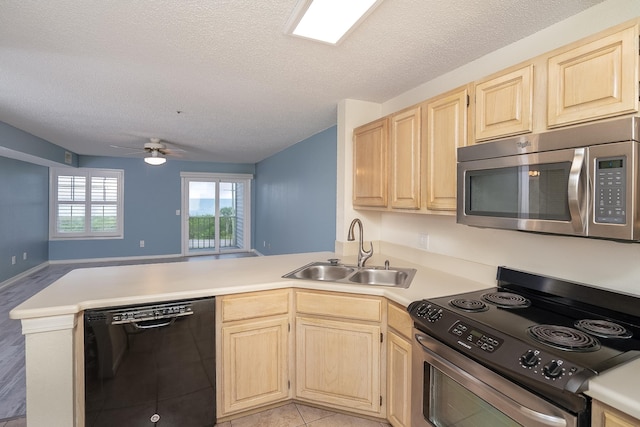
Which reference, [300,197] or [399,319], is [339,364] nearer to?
[399,319]

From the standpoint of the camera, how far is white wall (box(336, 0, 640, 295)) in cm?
140

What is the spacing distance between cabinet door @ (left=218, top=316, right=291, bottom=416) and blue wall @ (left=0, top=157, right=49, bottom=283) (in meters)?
5.12

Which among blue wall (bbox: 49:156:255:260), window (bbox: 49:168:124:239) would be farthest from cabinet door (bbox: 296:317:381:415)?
window (bbox: 49:168:124:239)

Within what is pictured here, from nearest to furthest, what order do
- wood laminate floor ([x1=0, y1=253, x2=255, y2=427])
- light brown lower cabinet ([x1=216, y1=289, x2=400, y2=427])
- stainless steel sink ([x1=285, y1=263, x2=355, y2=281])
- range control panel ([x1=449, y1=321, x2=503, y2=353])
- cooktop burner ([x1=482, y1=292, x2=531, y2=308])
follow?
range control panel ([x1=449, y1=321, x2=503, y2=353])
cooktop burner ([x1=482, y1=292, x2=531, y2=308])
light brown lower cabinet ([x1=216, y1=289, x2=400, y2=427])
wood laminate floor ([x1=0, y1=253, x2=255, y2=427])
stainless steel sink ([x1=285, y1=263, x2=355, y2=281])

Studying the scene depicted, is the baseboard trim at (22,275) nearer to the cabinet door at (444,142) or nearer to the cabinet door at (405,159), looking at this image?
the cabinet door at (405,159)

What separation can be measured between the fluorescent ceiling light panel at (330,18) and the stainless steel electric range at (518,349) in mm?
1466

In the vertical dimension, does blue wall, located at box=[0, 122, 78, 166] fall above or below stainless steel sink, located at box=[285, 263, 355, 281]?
above

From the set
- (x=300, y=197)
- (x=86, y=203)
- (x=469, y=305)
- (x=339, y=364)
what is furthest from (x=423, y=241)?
(x=86, y=203)

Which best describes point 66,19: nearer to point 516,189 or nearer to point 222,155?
point 516,189

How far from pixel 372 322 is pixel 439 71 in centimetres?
181

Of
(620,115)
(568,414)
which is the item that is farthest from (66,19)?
(568,414)

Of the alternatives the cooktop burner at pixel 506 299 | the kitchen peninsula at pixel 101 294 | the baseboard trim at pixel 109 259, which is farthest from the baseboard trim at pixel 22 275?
the cooktop burner at pixel 506 299

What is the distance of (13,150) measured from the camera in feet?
13.4

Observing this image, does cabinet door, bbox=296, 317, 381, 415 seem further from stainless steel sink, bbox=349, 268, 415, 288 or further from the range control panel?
the range control panel
